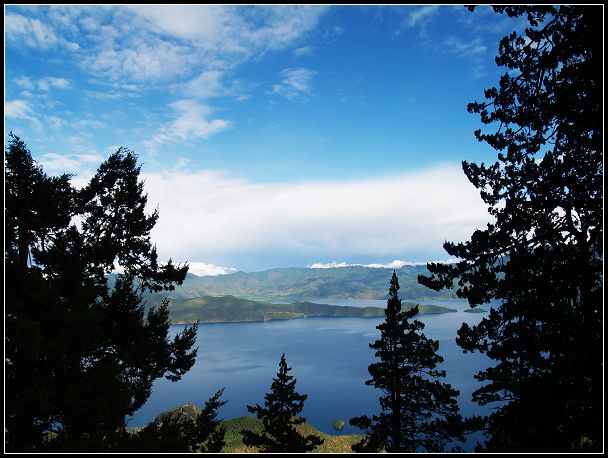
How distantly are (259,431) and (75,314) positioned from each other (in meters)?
70.2

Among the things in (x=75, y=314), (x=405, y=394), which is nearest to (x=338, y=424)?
(x=405, y=394)

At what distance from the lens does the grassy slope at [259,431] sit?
60606 mm

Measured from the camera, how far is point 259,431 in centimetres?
7038

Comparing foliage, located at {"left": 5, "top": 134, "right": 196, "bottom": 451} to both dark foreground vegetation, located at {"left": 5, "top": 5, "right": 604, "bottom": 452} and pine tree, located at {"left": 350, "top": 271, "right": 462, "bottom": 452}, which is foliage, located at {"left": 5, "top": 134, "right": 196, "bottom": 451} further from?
pine tree, located at {"left": 350, "top": 271, "right": 462, "bottom": 452}

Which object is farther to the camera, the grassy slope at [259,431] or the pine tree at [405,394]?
the grassy slope at [259,431]

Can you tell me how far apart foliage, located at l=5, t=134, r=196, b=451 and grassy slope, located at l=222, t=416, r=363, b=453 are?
4725 cm

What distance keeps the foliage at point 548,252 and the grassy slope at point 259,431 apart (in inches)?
2163

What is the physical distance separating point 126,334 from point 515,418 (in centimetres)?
1718

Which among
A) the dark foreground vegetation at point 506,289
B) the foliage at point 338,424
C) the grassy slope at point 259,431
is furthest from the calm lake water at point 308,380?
the dark foreground vegetation at point 506,289

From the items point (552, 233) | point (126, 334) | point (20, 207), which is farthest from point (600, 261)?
point (126, 334)

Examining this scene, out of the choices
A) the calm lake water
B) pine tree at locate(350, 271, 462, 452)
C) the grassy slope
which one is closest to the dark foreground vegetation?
pine tree at locate(350, 271, 462, 452)

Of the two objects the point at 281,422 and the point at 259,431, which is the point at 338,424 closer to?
the point at 259,431

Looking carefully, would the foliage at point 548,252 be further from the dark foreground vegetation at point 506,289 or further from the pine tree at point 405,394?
the pine tree at point 405,394

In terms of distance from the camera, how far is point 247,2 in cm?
706
